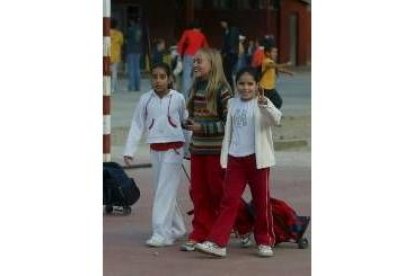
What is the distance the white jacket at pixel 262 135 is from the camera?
7914 millimetres

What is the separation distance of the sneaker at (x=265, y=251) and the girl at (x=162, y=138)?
2.66ft

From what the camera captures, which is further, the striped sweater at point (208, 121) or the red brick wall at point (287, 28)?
the red brick wall at point (287, 28)

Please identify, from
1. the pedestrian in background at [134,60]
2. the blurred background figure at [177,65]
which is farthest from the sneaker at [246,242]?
the pedestrian in background at [134,60]

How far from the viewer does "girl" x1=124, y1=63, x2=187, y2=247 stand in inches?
335

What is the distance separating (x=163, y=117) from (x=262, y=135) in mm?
895

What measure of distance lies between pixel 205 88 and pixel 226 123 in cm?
33

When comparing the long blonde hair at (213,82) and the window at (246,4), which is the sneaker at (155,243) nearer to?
the long blonde hair at (213,82)

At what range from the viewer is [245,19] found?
137 ft

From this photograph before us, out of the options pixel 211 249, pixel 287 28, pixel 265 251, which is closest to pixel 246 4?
pixel 287 28

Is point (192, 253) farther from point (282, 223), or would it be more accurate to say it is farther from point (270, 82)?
point (270, 82)

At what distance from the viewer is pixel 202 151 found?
8.27m
